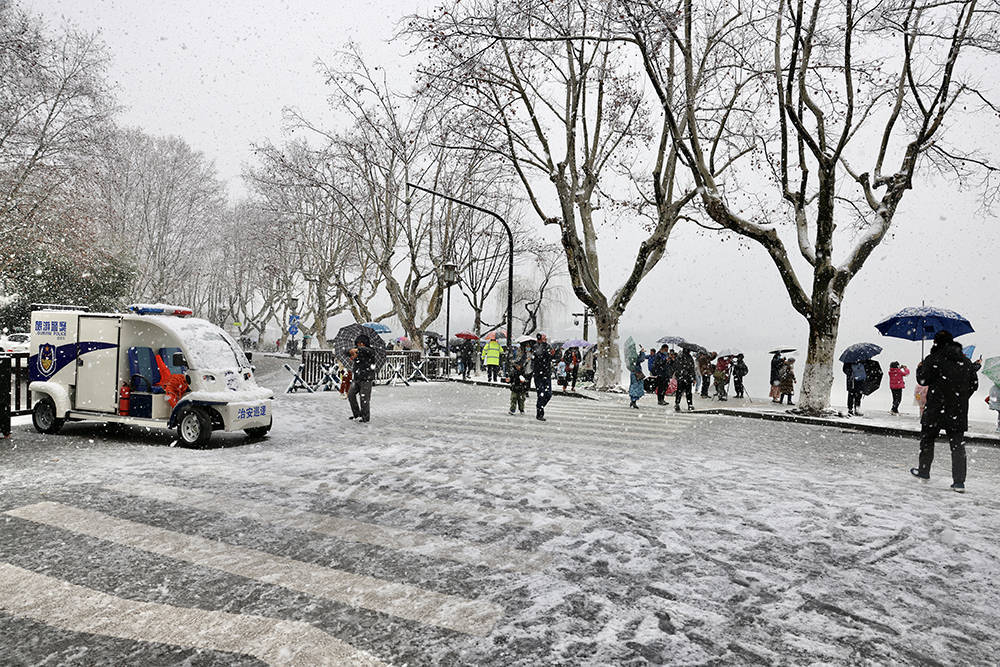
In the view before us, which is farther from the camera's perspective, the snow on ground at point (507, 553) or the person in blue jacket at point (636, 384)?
the person in blue jacket at point (636, 384)

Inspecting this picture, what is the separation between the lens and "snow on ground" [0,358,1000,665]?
3.46m

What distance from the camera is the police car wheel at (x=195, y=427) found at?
9.52 meters

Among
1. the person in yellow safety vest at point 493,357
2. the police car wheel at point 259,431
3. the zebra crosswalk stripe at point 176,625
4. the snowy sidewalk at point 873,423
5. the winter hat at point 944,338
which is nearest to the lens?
the zebra crosswalk stripe at point 176,625

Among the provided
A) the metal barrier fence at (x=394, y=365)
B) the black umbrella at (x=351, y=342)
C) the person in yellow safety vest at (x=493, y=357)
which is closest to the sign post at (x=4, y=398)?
the metal barrier fence at (x=394, y=365)

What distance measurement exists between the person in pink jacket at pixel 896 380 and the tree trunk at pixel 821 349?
3.71 m

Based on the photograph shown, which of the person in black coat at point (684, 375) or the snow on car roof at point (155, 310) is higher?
the snow on car roof at point (155, 310)

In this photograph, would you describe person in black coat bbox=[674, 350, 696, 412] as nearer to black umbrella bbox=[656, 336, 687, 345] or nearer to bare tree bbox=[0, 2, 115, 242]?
black umbrella bbox=[656, 336, 687, 345]

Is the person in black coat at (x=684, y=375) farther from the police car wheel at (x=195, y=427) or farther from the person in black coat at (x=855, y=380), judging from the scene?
the police car wheel at (x=195, y=427)

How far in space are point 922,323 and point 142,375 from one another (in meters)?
17.3

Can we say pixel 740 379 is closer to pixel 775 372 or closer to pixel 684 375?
pixel 775 372

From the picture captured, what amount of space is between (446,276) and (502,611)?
77.5ft

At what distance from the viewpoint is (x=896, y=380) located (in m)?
18.3

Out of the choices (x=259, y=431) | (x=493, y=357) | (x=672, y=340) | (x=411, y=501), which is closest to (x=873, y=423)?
(x=672, y=340)

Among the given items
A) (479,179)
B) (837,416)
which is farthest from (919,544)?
(479,179)
